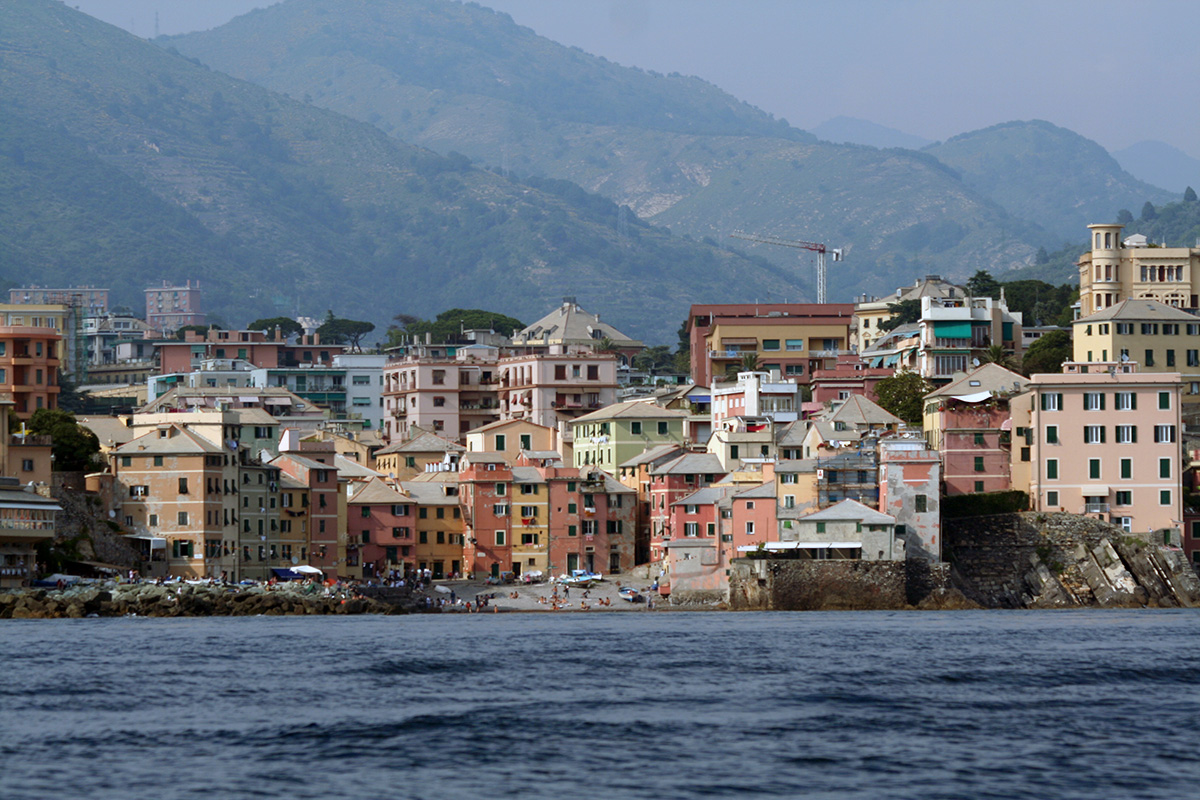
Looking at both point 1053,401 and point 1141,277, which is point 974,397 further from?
point 1141,277

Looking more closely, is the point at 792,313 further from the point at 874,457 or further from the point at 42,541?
the point at 42,541

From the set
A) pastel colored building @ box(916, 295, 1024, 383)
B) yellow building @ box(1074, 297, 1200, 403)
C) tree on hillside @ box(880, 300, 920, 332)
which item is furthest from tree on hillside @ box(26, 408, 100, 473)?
tree on hillside @ box(880, 300, 920, 332)

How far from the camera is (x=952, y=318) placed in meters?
153

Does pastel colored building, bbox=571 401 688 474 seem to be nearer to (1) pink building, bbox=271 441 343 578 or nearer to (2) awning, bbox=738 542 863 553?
(1) pink building, bbox=271 441 343 578

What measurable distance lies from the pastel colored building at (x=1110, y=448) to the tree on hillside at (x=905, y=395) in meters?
24.0

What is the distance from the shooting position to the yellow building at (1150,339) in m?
139

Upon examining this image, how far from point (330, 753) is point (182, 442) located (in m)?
73.0

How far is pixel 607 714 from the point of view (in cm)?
5503

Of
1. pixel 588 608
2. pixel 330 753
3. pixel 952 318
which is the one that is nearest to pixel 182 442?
pixel 588 608

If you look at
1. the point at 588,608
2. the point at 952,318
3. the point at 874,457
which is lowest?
the point at 588,608

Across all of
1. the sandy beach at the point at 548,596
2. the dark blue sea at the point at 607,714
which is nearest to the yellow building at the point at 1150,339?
the sandy beach at the point at 548,596

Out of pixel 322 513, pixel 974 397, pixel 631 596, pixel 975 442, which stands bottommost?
pixel 631 596

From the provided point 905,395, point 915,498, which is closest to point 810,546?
point 915,498

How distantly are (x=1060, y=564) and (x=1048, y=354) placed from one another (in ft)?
137
